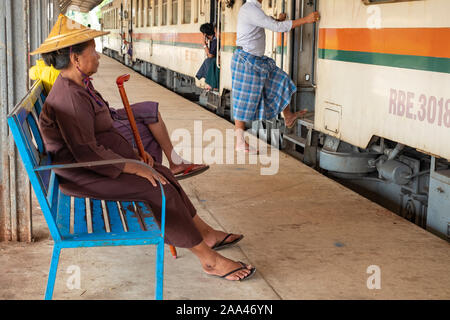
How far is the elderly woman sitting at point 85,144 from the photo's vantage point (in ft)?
8.41

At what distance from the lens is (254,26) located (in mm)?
5484

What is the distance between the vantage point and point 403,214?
4.55m

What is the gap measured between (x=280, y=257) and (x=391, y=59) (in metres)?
1.57

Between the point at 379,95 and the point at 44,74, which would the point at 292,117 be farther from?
the point at 44,74

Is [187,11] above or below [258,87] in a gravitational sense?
above

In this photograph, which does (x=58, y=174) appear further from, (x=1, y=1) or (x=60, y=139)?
(x=1, y=1)

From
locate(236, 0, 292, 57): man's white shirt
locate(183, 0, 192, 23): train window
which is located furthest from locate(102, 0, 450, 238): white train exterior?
locate(183, 0, 192, 23): train window

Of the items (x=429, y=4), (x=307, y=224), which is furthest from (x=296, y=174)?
(x=429, y=4)

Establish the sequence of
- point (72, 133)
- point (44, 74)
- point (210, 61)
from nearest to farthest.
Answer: point (72, 133) < point (44, 74) < point (210, 61)

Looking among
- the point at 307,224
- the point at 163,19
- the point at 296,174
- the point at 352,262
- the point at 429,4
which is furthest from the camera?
the point at 163,19

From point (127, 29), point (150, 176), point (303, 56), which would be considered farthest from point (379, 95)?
point (127, 29)

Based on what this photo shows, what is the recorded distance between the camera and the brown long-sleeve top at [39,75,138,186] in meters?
2.55

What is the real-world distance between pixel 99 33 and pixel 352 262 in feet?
5.45

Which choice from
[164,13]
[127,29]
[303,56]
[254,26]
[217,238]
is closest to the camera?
[217,238]
